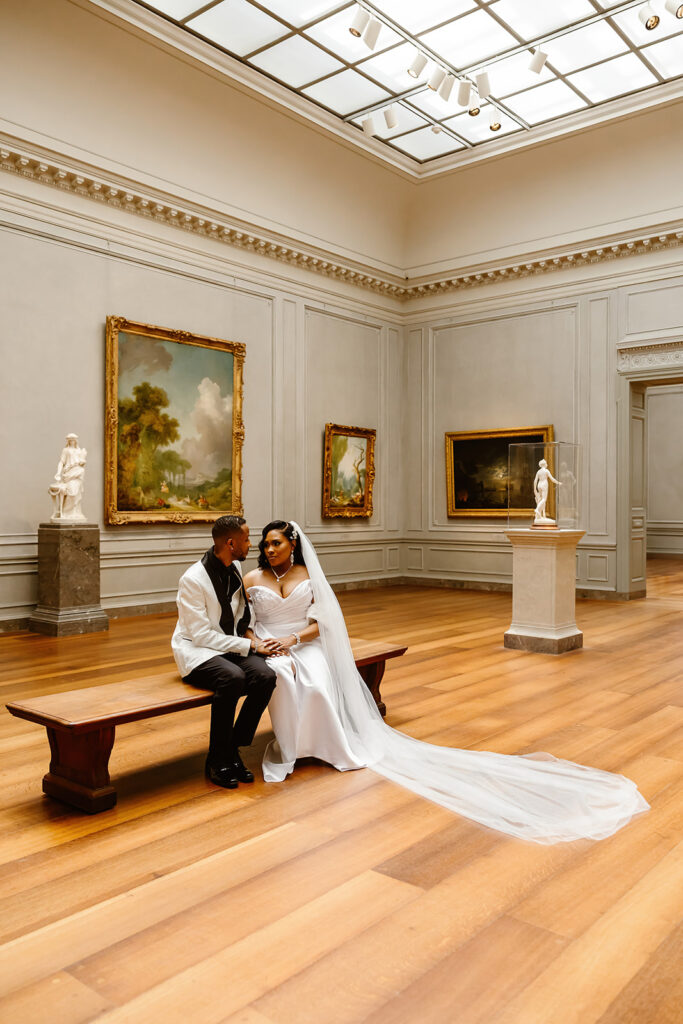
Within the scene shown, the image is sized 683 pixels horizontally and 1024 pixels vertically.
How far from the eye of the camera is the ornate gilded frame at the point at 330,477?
14.9 meters

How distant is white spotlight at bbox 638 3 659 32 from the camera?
30.7 ft

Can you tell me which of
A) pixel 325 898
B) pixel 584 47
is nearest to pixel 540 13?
pixel 584 47

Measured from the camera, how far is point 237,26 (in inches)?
433

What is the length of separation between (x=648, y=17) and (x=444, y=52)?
9.78 feet

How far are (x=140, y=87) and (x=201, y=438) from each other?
4934 millimetres

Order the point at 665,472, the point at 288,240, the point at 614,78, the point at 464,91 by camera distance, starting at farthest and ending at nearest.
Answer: the point at 665,472, the point at 288,240, the point at 614,78, the point at 464,91

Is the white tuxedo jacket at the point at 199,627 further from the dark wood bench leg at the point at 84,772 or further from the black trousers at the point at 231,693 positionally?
the dark wood bench leg at the point at 84,772

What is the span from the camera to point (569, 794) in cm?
456

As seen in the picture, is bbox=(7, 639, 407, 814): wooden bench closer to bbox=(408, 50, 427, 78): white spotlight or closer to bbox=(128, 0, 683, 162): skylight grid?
bbox=(128, 0, 683, 162): skylight grid

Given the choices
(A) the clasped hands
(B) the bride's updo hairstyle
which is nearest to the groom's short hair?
(B) the bride's updo hairstyle

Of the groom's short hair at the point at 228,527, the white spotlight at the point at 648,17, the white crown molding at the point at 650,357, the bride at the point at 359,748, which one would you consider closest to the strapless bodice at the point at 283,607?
the bride at the point at 359,748

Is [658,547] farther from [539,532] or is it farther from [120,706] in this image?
[120,706]

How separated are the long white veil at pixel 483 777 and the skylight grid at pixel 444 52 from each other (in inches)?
317

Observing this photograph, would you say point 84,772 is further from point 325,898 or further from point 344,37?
point 344,37
